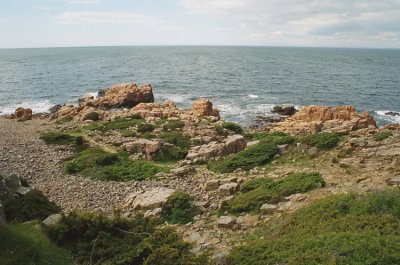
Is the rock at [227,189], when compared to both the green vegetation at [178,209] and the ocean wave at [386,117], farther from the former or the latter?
the ocean wave at [386,117]

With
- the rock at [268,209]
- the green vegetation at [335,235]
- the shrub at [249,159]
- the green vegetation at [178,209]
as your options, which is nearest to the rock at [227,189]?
the green vegetation at [178,209]

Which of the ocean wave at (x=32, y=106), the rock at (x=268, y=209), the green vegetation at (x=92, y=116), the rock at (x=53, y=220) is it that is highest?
the rock at (x=53, y=220)

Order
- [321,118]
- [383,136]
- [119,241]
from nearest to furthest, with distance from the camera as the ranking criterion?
[119,241] < [383,136] < [321,118]

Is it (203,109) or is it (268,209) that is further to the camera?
(203,109)

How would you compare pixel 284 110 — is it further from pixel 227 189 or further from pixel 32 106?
pixel 32 106

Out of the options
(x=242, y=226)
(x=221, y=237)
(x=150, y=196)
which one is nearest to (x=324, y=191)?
(x=242, y=226)

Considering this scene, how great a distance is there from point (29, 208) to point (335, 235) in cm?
1082

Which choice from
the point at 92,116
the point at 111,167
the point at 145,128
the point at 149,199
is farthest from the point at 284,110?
the point at 149,199

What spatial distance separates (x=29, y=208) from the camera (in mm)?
13531

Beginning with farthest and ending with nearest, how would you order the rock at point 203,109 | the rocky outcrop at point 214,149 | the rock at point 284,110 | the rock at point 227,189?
the rock at point 284,110
the rock at point 203,109
the rocky outcrop at point 214,149
the rock at point 227,189

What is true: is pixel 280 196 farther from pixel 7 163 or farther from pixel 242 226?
pixel 7 163

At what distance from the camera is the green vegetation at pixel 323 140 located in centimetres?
2300

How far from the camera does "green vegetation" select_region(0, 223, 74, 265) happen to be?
9.73m

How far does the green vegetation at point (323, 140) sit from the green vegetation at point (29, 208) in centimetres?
1622
